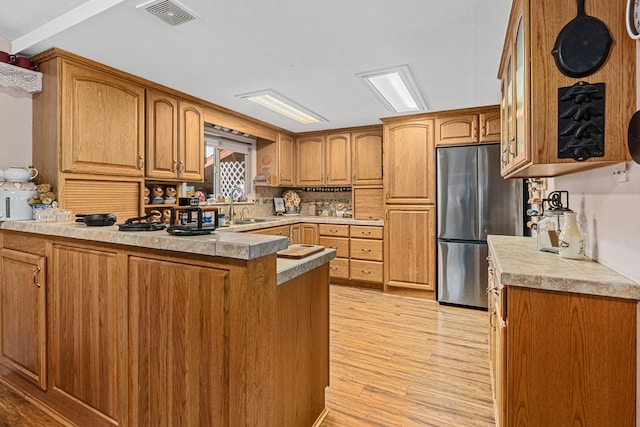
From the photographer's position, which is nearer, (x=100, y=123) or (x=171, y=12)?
(x=171, y=12)

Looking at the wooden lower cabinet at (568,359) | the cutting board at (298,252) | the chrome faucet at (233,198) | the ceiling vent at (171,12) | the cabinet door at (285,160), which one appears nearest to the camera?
the wooden lower cabinet at (568,359)

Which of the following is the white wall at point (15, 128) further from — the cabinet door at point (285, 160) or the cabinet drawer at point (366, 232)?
the cabinet drawer at point (366, 232)

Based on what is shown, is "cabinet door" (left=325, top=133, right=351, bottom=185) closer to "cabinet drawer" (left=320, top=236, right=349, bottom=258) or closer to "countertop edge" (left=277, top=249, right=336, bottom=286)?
"cabinet drawer" (left=320, top=236, right=349, bottom=258)

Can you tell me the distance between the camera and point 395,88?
3059 millimetres

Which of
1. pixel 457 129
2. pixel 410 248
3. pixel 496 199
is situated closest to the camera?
pixel 496 199

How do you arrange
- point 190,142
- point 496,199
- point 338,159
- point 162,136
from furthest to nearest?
point 338,159
point 496,199
point 190,142
point 162,136

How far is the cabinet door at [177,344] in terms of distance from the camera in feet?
3.89

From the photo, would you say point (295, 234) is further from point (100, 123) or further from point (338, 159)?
point (100, 123)

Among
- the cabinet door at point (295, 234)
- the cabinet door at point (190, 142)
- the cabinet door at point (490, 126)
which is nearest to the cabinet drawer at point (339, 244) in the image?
the cabinet door at point (295, 234)

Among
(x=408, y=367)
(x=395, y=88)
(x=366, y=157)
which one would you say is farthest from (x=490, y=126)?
(x=408, y=367)

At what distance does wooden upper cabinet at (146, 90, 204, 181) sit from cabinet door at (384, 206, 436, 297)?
2.46 m

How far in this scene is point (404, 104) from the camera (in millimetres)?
3551

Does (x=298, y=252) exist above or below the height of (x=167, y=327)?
above

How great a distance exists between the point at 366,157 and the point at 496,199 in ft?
6.09
